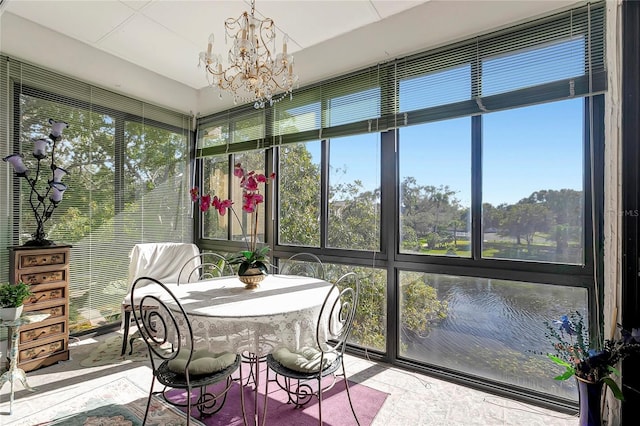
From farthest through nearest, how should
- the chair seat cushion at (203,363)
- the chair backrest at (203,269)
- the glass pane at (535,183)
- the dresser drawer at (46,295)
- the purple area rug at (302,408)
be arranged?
the chair backrest at (203,269) → the dresser drawer at (46,295) → the glass pane at (535,183) → the purple area rug at (302,408) → the chair seat cushion at (203,363)

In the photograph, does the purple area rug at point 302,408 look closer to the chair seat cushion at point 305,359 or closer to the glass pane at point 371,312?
the chair seat cushion at point 305,359

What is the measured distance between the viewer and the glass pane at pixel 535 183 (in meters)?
2.07

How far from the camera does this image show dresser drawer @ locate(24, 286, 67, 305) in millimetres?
2535

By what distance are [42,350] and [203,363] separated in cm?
197

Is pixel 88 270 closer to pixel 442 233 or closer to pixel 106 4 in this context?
pixel 106 4

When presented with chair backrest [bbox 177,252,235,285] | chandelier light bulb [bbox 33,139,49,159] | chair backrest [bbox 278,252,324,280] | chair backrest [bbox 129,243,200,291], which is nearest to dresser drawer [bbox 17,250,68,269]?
chair backrest [bbox 129,243,200,291]

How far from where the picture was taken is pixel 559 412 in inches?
79.2

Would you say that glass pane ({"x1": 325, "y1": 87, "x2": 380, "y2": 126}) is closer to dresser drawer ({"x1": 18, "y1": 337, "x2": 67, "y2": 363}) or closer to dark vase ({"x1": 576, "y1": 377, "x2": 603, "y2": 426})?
dark vase ({"x1": 576, "y1": 377, "x2": 603, "y2": 426})

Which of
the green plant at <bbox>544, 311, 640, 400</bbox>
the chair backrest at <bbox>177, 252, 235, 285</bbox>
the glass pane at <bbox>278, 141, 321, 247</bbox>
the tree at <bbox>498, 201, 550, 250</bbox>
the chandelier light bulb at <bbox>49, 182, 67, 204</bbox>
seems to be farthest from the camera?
the glass pane at <bbox>278, 141, 321, 247</bbox>

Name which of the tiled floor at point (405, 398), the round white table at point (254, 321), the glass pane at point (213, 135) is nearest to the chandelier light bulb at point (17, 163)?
the tiled floor at point (405, 398)

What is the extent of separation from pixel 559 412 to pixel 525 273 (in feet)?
2.98

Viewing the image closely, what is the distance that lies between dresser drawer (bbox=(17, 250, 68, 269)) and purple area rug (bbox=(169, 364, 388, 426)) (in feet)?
5.18

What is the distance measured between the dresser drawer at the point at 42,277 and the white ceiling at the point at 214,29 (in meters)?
1.99

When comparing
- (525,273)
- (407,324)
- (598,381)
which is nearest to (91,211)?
(407,324)
